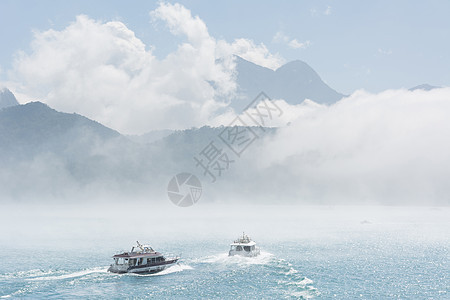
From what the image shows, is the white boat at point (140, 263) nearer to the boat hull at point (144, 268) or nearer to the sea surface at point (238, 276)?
the boat hull at point (144, 268)

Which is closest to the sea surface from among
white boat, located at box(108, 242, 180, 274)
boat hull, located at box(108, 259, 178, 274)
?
boat hull, located at box(108, 259, 178, 274)

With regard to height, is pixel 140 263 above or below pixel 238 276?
above

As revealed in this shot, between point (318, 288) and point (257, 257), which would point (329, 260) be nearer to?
point (257, 257)

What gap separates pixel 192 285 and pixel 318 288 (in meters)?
24.2

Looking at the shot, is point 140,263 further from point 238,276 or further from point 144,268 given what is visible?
point 238,276

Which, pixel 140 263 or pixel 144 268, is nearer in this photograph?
pixel 144 268

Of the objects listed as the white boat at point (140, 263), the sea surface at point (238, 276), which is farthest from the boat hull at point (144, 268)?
the sea surface at point (238, 276)

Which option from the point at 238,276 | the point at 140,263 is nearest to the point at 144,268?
the point at 140,263

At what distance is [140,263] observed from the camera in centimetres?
8638

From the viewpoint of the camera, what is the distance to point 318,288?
244ft

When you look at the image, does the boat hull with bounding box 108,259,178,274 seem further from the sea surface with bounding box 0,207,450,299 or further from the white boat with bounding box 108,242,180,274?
the sea surface with bounding box 0,207,450,299

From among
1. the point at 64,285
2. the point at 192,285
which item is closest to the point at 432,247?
the point at 192,285

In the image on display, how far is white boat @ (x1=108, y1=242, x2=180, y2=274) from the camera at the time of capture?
8412 centimetres

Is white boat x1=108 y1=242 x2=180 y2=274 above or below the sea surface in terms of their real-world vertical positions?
above
